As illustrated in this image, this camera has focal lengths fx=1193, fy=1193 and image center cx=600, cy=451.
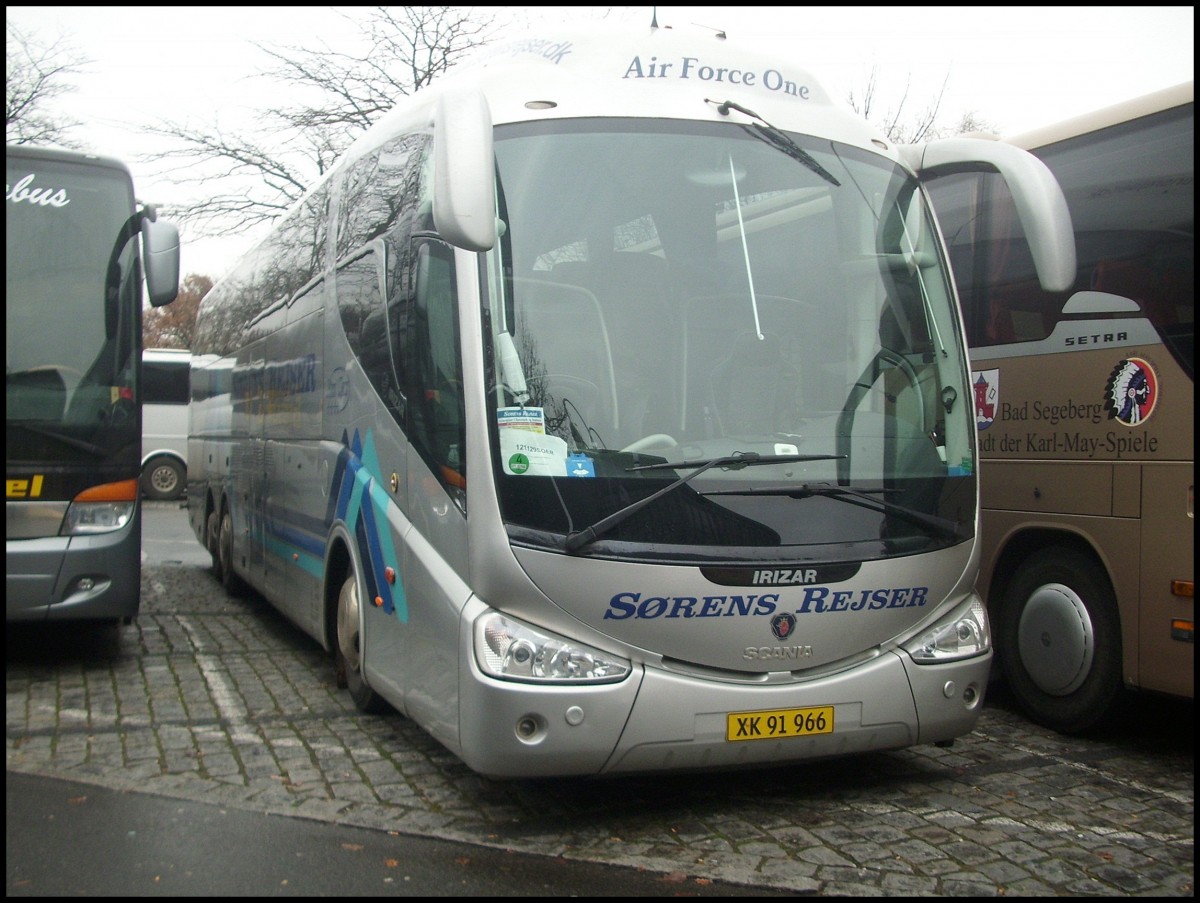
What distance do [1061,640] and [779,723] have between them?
2.55 metres

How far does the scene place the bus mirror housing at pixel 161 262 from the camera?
7.79 m

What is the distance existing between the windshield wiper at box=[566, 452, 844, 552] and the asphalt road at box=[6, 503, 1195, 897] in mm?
1291

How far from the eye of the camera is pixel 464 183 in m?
4.61

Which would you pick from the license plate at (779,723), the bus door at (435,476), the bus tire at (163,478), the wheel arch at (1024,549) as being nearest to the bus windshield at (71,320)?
the bus door at (435,476)

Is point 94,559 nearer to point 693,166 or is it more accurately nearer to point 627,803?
point 627,803

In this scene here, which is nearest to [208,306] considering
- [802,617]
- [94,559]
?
[94,559]

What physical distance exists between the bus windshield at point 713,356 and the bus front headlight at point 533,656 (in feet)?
1.23

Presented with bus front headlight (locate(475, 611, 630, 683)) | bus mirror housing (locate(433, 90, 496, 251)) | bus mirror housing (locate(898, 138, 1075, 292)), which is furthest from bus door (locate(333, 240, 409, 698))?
bus mirror housing (locate(898, 138, 1075, 292))

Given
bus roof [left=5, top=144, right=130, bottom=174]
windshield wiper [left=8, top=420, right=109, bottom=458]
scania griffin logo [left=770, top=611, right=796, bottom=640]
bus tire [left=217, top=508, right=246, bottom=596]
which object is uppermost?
bus roof [left=5, top=144, right=130, bottom=174]

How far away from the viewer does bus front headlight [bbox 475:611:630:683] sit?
4.84 m

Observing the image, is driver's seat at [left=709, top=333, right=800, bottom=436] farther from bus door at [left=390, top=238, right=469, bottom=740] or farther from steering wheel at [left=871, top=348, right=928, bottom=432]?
bus door at [left=390, top=238, right=469, bottom=740]

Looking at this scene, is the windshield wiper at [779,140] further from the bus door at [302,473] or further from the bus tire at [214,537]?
the bus tire at [214,537]

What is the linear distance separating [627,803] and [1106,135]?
14.9ft

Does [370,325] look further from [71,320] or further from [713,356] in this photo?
[71,320]
